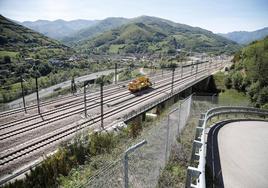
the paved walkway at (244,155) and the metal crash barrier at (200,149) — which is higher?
the metal crash barrier at (200,149)

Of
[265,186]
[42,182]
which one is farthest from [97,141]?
[265,186]

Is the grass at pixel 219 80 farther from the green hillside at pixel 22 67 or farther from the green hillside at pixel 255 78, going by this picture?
the green hillside at pixel 22 67

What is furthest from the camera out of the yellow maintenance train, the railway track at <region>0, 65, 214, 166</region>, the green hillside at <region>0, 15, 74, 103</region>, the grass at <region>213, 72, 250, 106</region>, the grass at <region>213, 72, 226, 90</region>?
the grass at <region>213, 72, 226, 90</region>

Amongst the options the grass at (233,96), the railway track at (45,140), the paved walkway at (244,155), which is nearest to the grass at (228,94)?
the grass at (233,96)

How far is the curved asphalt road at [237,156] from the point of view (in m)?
8.98

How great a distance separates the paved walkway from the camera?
29.7 feet

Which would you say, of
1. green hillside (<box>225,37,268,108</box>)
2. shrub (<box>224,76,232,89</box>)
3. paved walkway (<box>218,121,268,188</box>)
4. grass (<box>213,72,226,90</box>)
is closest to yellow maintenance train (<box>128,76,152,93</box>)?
green hillside (<box>225,37,268,108</box>)

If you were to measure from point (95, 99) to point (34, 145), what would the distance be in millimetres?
19435

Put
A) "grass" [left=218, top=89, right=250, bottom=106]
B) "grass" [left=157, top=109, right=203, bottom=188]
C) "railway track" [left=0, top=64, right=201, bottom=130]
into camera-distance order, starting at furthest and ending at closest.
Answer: "grass" [left=218, top=89, right=250, bottom=106] < "railway track" [left=0, top=64, right=201, bottom=130] < "grass" [left=157, top=109, right=203, bottom=188]

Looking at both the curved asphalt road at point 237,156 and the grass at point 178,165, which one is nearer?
the grass at point 178,165

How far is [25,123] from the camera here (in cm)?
2623

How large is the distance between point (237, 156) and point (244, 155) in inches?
19.4

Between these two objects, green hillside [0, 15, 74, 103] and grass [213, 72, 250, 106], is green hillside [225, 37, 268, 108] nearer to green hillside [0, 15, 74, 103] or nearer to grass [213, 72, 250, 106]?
grass [213, 72, 250, 106]

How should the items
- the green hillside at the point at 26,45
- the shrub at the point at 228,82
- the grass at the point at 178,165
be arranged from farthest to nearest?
the green hillside at the point at 26,45 → the shrub at the point at 228,82 → the grass at the point at 178,165
